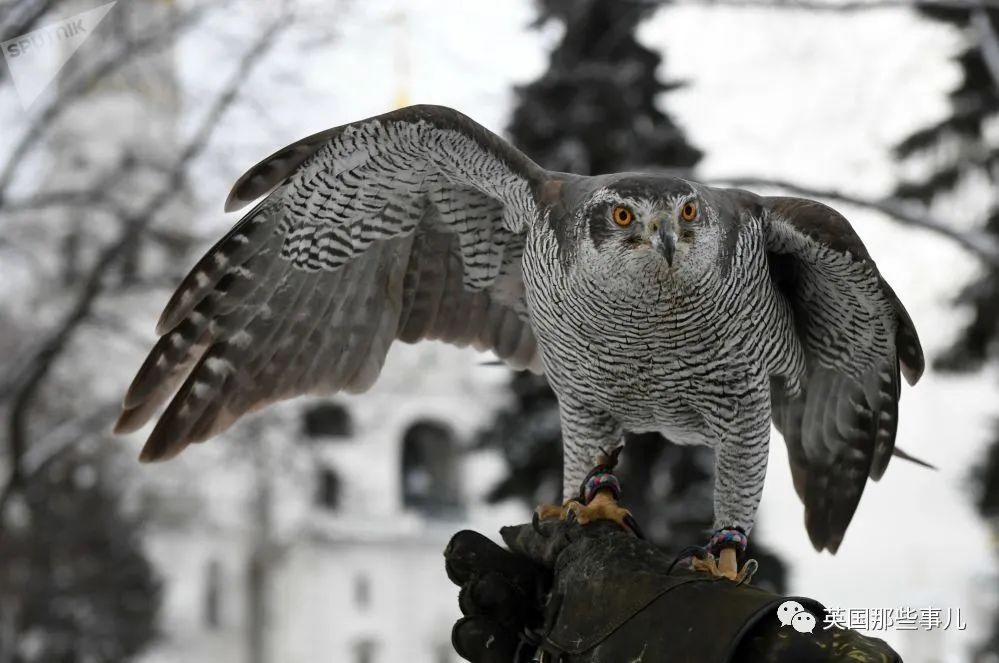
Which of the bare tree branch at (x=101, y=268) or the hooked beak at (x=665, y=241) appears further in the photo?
the bare tree branch at (x=101, y=268)

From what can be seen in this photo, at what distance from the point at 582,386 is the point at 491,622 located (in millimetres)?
709

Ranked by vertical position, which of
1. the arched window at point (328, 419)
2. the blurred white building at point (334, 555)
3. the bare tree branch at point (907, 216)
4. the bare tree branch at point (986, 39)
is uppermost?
the bare tree branch at point (986, 39)

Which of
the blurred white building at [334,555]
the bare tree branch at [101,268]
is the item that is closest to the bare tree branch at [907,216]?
the bare tree branch at [101,268]

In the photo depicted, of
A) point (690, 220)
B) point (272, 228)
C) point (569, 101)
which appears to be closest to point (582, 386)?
point (690, 220)

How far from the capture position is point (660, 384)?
9.15 feet

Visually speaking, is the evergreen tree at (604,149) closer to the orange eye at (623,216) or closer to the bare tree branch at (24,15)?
the bare tree branch at (24,15)

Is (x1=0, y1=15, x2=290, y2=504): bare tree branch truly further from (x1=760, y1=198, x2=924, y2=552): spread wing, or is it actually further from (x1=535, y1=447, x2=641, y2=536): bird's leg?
(x1=760, y1=198, x2=924, y2=552): spread wing

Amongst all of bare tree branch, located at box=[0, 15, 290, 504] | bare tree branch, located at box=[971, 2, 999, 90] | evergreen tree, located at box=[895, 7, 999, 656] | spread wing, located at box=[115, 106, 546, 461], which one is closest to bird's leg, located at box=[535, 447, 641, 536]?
spread wing, located at box=[115, 106, 546, 461]

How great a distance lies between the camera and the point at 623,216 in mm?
2523

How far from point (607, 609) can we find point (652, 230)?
952mm

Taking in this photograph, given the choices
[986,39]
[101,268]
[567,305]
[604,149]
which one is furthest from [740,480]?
[101,268]

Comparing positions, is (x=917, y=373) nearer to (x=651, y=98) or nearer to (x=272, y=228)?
(x=272, y=228)

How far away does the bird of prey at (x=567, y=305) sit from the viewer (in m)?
2.61

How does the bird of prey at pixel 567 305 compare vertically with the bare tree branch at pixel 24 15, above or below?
below
